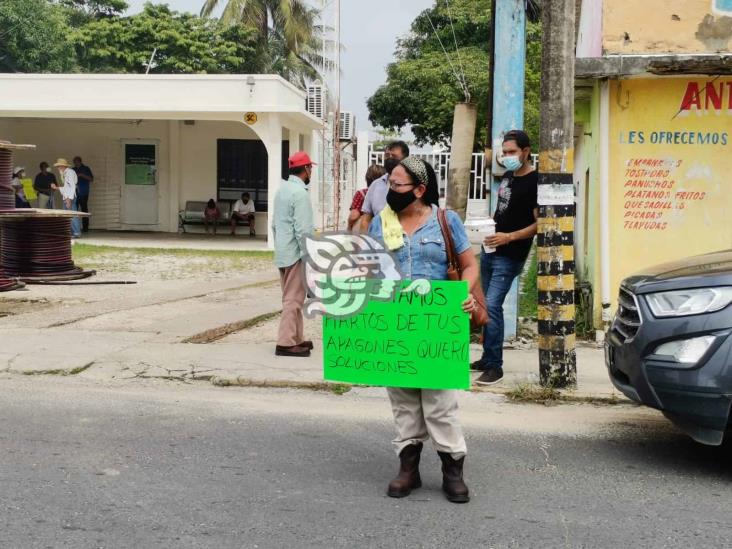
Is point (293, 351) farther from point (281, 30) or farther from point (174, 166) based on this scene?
point (281, 30)

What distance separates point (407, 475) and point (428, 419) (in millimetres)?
329

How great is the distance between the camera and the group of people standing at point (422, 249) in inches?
181

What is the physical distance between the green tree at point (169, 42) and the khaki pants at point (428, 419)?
35604mm

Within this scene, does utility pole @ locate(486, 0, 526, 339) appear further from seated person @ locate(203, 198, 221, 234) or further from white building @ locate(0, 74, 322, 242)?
seated person @ locate(203, 198, 221, 234)

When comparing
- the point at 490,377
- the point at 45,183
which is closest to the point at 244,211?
the point at 45,183

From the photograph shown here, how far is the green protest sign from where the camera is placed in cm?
453

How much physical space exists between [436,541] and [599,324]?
5.43 meters

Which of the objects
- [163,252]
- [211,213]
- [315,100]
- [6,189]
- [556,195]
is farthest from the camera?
[315,100]

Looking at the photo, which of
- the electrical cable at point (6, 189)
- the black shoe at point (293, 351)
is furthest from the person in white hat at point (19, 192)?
the black shoe at point (293, 351)

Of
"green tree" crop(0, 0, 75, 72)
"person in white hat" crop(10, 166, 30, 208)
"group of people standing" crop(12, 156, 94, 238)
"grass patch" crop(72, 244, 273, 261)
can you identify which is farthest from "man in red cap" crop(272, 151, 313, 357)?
"green tree" crop(0, 0, 75, 72)

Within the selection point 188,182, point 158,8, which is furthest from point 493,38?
point 158,8

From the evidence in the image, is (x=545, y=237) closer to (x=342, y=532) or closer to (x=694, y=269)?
(x=694, y=269)

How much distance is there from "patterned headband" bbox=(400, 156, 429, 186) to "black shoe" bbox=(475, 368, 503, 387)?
2846 millimetres

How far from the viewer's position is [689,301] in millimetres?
4918
